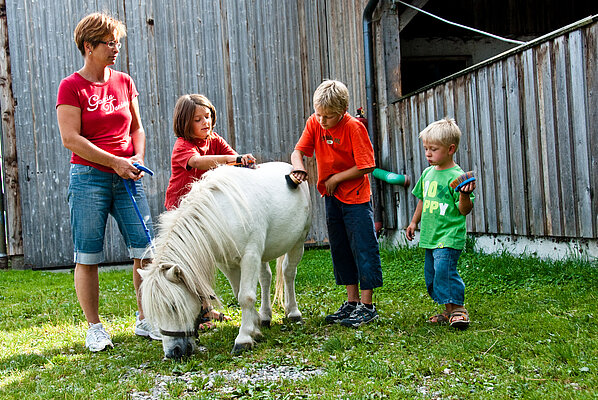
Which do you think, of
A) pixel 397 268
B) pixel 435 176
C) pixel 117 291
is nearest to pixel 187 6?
pixel 117 291

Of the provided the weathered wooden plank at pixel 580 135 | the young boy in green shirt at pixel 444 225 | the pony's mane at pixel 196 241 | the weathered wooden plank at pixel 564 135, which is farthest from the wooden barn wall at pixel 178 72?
the pony's mane at pixel 196 241

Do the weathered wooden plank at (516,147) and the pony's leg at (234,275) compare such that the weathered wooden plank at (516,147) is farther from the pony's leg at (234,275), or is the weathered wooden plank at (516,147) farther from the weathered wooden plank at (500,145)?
the pony's leg at (234,275)

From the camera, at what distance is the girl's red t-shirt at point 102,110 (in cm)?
359

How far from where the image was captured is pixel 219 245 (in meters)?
3.26

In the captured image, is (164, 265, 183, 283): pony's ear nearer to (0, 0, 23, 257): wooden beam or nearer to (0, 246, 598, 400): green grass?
(0, 246, 598, 400): green grass

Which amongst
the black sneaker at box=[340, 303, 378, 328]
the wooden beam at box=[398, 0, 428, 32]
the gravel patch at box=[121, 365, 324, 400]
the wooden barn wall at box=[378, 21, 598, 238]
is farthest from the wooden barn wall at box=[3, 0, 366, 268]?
the gravel patch at box=[121, 365, 324, 400]

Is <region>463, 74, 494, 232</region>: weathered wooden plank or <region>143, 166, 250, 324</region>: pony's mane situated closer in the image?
<region>143, 166, 250, 324</region>: pony's mane

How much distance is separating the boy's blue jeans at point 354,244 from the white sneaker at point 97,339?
1751mm

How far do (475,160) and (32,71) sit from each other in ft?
21.0

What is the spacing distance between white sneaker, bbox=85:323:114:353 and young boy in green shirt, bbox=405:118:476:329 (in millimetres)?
2230

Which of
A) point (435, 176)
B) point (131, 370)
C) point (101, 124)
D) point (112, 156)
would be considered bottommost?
point (131, 370)

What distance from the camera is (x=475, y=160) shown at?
19.4 ft

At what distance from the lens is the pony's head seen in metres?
2.99

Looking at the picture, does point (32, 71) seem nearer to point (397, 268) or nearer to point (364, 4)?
point (364, 4)
